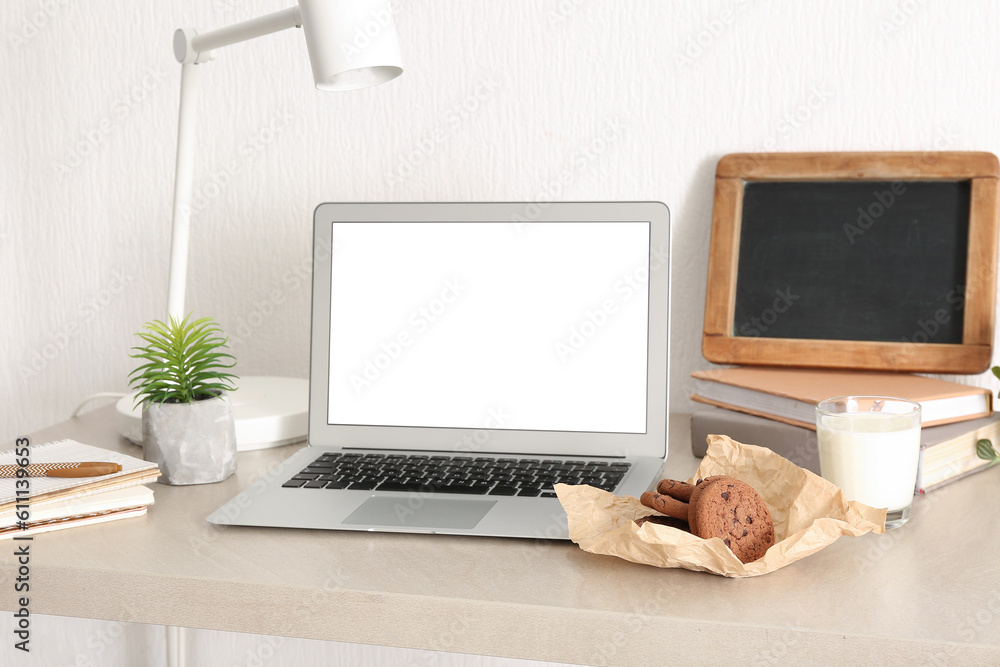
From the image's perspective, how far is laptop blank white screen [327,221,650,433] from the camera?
0.91 metres

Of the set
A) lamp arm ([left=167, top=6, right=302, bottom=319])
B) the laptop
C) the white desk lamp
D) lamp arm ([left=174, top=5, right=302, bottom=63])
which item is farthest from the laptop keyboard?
lamp arm ([left=174, top=5, right=302, bottom=63])

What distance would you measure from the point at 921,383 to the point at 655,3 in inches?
21.8

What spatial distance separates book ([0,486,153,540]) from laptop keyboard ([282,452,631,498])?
0.13 meters

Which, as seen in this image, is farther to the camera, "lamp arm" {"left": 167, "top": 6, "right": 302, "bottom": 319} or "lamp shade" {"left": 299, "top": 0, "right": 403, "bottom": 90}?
"lamp arm" {"left": 167, "top": 6, "right": 302, "bottom": 319}

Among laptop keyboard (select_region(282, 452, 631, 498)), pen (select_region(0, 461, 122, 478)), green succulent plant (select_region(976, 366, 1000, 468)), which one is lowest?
laptop keyboard (select_region(282, 452, 631, 498))

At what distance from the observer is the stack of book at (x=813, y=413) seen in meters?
0.84

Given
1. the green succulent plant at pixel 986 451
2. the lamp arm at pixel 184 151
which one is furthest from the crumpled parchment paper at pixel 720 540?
the lamp arm at pixel 184 151

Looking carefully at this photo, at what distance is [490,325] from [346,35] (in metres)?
0.33

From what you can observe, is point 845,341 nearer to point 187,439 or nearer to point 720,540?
point 720,540

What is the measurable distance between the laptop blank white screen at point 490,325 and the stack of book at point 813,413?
0.37 ft

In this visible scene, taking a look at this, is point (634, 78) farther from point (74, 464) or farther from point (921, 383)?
point (74, 464)

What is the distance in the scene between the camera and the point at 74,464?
800 mm

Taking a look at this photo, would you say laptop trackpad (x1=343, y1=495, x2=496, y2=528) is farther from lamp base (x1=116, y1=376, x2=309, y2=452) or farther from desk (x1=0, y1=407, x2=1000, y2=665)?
lamp base (x1=116, y1=376, x2=309, y2=452)

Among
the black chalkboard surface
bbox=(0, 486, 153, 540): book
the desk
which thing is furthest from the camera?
the black chalkboard surface
